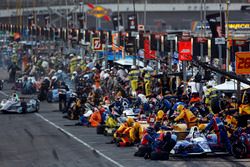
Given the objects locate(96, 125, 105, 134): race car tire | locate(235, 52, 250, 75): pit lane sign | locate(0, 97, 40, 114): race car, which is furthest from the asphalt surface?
locate(235, 52, 250, 75): pit lane sign

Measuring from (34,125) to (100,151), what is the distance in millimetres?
8685

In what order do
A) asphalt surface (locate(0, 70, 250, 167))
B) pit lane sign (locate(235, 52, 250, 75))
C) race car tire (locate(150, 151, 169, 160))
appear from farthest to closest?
pit lane sign (locate(235, 52, 250, 75)), race car tire (locate(150, 151, 169, 160)), asphalt surface (locate(0, 70, 250, 167))

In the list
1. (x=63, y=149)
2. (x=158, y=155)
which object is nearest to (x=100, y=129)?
(x=63, y=149)

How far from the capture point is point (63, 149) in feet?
93.0

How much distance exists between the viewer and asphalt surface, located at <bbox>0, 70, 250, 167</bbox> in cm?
2514

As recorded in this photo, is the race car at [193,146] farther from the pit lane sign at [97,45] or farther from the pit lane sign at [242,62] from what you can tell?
the pit lane sign at [97,45]

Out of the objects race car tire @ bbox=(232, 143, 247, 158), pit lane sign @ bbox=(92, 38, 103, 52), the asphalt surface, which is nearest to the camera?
the asphalt surface

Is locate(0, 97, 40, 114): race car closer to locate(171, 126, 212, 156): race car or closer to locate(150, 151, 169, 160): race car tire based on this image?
locate(171, 126, 212, 156): race car

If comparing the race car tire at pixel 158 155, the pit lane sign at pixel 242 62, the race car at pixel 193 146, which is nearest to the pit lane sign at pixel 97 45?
the pit lane sign at pixel 242 62

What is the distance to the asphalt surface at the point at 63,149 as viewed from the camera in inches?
990

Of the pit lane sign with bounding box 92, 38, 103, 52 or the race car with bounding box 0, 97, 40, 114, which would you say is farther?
the pit lane sign with bounding box 92, 38, 103, 52

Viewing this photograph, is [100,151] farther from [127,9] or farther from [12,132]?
[127,9]

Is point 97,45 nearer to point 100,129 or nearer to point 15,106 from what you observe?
point 15,106

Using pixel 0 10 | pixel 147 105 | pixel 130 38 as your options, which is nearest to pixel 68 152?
pixel 147 105
